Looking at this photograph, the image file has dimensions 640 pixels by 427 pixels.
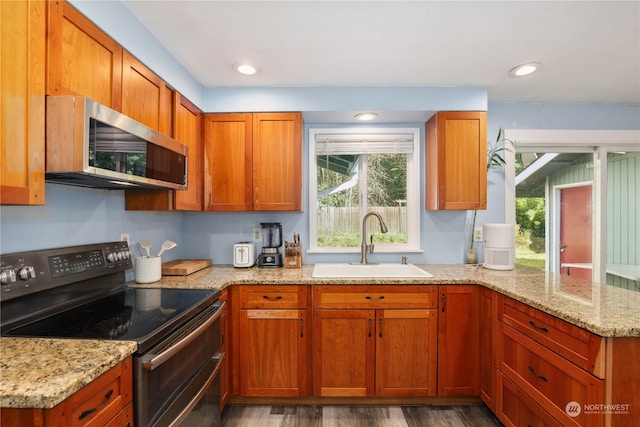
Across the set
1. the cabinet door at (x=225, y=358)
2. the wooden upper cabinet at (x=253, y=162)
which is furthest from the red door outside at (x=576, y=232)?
the cabinet door at (x=225, y=358)

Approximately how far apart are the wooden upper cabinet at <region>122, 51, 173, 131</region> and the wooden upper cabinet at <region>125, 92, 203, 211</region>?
10cm

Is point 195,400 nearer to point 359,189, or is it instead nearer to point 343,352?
point 343,352

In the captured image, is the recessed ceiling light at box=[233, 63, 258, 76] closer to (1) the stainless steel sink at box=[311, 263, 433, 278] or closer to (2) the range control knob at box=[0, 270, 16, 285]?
(1) the stainless steel sink at box=[311, 263, 433, 278]

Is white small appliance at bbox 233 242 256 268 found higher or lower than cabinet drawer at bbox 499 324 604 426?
higher

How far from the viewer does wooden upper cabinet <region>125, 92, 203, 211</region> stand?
189 centimetres

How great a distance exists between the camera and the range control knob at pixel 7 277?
1.13m

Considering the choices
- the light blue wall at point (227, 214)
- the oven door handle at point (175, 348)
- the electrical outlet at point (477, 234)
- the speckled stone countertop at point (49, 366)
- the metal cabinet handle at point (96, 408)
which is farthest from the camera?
the electrical outlet at point (477, 234)

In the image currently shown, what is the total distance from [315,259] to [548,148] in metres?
2.35

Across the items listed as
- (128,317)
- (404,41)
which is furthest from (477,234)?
(128,317)

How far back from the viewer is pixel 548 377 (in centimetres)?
144

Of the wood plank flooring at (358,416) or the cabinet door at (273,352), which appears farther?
Answer: the cabinet door at (273,352)

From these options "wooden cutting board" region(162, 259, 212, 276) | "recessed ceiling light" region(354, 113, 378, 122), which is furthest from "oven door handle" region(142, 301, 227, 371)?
"recessed ceiling light" region(354, 113, 378, 122)

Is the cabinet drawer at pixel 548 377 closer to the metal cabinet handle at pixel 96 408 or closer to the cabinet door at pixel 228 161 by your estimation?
the metal cabinet handle at pixel 96 408

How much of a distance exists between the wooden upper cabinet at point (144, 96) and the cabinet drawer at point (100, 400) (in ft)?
3.95
